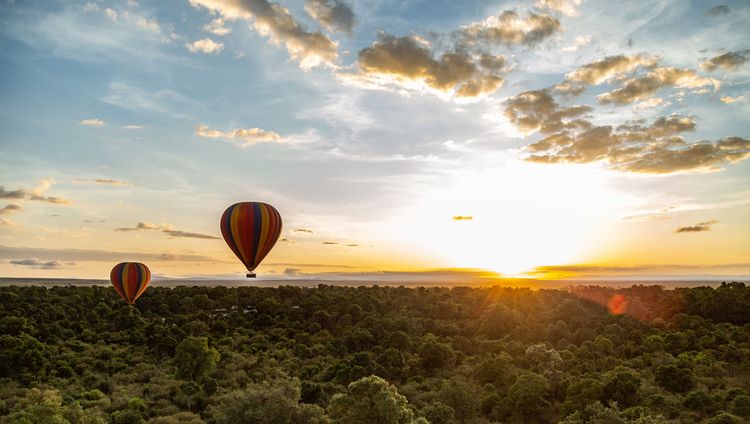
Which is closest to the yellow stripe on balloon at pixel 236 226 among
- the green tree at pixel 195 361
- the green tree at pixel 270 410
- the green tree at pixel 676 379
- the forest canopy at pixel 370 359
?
the forest canopy at pixel 370 359

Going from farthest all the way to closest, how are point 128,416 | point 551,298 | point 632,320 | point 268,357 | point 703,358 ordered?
point 551,298 < point 632,320 < point 268,357 < point 703,358 < point 128,416

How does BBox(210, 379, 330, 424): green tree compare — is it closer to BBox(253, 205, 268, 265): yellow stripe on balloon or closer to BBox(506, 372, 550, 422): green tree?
BBox(253, 205, 268, 265): yellow stripe on balloon

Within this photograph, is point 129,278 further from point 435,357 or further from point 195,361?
point 435,357

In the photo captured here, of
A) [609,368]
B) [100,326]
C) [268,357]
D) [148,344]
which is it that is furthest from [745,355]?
[100,326]

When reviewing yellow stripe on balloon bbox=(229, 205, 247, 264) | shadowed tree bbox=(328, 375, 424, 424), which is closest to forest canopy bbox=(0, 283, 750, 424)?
shadowed tree bbox=(328, 375, 424, 424)

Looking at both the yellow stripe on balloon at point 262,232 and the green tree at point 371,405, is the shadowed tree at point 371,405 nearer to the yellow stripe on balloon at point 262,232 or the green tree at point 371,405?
the green tree at point 371,405

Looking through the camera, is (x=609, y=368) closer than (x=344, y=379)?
No

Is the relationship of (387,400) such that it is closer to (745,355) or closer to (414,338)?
(414,338)

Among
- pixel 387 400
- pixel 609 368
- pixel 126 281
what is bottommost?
pixel 609 368
